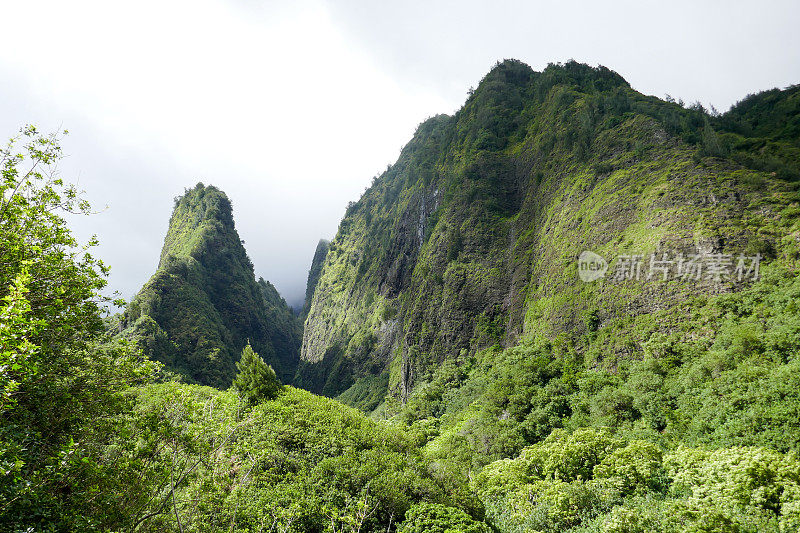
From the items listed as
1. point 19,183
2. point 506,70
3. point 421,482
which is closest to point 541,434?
point 421,482

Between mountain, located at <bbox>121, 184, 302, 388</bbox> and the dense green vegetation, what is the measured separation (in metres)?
0.92

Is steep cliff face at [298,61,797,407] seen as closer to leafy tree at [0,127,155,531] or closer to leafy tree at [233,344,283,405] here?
leafy tree at [233,344,283,405]

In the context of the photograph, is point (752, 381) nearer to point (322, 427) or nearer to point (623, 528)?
point (623, 528)

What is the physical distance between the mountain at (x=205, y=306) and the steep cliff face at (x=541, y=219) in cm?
2590

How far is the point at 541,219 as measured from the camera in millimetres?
50469

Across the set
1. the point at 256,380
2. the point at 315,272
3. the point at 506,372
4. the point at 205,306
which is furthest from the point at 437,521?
the point at 315,272

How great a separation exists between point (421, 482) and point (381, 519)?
2553 millimetres

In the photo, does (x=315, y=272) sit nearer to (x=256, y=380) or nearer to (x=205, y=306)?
(x=205, y=306)

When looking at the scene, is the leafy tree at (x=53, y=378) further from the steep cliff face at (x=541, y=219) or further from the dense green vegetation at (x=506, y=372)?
the steep cliff face at (x=541, y=219)

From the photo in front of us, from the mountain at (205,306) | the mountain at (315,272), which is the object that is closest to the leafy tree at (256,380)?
the mountain at (205,306)
